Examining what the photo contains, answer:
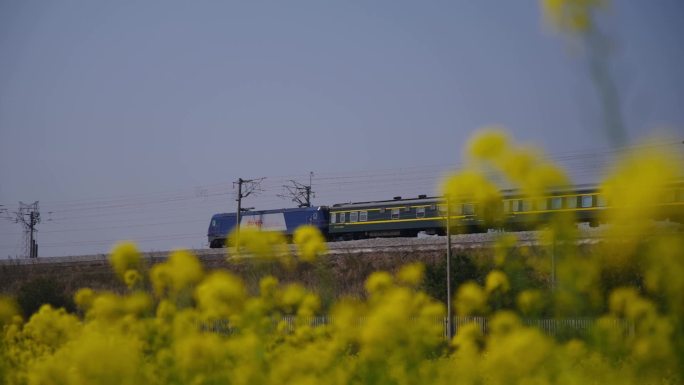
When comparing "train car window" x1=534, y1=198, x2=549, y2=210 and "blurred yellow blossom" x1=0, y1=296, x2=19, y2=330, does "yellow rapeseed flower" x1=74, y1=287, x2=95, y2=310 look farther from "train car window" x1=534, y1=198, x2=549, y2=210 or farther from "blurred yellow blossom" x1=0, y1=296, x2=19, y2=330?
"train car window" x1=534, y1=198, x2=549, y2=210

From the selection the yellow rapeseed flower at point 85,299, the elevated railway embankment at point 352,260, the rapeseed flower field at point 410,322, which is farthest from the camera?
the elevated railway embankment at point 352,260

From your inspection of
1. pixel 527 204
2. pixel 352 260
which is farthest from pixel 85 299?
pixel 352 260

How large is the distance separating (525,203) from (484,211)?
413mm

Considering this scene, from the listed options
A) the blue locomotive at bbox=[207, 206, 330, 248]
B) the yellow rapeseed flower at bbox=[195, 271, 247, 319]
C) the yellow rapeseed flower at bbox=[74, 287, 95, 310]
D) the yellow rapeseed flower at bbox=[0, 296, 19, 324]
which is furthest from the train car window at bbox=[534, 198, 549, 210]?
the blue locomotive at bbox=[207, 206, 330, 248]

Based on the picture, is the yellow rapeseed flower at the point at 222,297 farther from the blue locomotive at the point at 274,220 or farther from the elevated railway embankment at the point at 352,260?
the blue locomotive at the point at 274,220

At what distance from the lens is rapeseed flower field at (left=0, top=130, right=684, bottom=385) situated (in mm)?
2486

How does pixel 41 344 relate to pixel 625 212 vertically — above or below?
below

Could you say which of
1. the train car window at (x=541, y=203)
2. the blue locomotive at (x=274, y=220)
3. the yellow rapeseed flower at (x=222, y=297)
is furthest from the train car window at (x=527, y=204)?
the blue locomotive at (x=274, y=220)

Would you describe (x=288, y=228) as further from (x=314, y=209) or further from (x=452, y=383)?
(x=452, y=383)

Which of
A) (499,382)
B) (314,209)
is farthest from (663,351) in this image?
(314,209)

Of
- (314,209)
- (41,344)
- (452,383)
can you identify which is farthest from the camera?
(314,209)

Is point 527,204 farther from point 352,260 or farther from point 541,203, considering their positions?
point 352,260

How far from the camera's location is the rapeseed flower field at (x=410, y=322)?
249 cm

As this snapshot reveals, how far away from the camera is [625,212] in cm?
224
